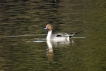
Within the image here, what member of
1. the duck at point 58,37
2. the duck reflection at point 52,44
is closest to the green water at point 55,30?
the duck reflection at point 52,44

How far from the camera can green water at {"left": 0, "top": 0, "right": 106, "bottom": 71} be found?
53.2 ft

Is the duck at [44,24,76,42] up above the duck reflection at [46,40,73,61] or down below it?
above

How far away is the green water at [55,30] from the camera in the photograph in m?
16.2

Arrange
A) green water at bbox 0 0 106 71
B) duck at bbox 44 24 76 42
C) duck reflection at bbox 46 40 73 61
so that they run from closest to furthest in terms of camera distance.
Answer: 1. green water at bbox 0 0 106 71
2. duck reflection at bbox 46 40 73 61
3. duck at bbox 44 24 76 42

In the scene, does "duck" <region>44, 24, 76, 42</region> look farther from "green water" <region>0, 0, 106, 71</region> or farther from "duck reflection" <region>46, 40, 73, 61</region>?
"green water" <region>0, 0, 106, 71</region>

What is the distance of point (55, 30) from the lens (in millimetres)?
22312

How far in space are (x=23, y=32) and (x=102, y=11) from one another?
22.2 feet

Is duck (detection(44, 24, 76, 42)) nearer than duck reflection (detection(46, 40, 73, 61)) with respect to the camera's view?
No

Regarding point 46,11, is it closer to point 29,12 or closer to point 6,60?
point 29,12

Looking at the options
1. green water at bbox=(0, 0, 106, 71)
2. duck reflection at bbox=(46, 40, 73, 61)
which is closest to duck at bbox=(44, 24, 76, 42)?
duck reflection at bbox=(46, 40, 73, 61)

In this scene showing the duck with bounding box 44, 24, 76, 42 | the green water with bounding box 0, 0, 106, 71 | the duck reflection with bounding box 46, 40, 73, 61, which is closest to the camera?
the green water with bounding box 0, 0, 106, 71

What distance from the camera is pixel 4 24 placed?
2338 cm

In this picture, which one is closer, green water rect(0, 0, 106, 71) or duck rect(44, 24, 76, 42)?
green water rect(0, 0, 106, 71)

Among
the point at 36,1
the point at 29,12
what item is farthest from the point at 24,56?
the point at 36,1
